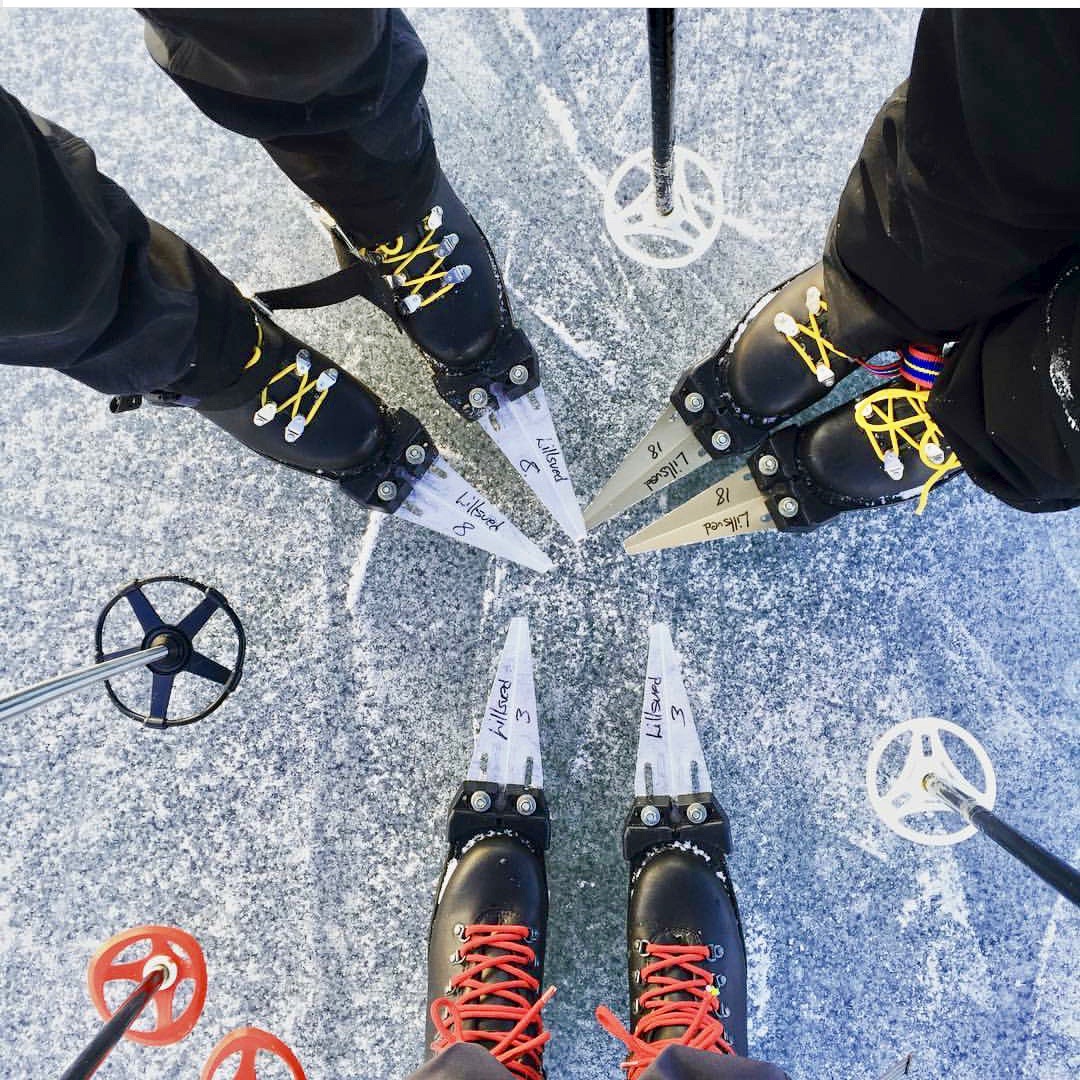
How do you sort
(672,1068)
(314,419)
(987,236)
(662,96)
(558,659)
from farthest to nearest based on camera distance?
(558,659) < (314,419) < (662,96) < (672,1068) < (987,236)

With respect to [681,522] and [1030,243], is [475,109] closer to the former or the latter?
[681,522]

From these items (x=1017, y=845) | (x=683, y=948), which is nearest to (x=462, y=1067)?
(x=683, y=948)

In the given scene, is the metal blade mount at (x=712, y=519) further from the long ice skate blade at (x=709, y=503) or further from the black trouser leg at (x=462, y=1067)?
the black trouser leg at (x=462, y=1067)

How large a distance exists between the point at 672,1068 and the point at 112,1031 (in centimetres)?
43

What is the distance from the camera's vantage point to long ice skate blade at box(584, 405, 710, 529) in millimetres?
1017

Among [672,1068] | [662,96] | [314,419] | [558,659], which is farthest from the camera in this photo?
[558,659]

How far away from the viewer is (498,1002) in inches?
36.2

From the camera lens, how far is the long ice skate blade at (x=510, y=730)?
3.26 feet

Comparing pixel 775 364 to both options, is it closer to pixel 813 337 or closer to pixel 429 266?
pixel 813 337

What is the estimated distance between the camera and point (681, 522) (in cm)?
102

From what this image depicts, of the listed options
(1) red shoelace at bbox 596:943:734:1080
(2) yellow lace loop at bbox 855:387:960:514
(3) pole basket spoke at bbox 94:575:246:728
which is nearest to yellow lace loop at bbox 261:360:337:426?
(3) pole basket spoke at bbox 94:575:246:728

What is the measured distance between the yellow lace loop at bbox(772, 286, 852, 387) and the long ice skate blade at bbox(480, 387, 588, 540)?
0.92ft

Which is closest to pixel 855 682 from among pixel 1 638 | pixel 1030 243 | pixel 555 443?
pixel 555 443

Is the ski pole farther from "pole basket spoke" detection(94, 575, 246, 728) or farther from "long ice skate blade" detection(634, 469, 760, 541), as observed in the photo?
"long ice skate blade" detection(634, 469, 760, 541)
